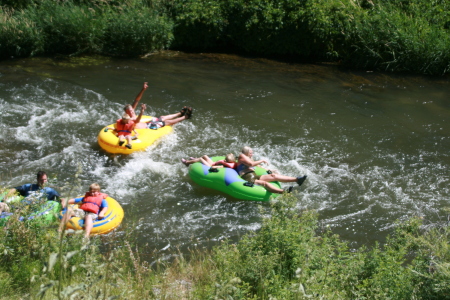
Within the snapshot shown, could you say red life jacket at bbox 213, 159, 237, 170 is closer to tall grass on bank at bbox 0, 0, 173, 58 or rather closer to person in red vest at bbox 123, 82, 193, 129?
person in red vest at bbox 123, 82, 193, 129

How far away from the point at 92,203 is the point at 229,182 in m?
2.13

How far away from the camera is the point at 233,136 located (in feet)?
30.7

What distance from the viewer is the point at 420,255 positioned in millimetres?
4098

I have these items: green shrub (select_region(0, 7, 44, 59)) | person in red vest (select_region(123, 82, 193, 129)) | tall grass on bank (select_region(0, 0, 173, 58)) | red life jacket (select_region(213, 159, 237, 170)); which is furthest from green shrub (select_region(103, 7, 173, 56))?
red life jacket (select_region(213, 159, 237, 170))

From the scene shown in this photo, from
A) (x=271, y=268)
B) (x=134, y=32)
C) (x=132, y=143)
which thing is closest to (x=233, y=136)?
(x=132, y=143)

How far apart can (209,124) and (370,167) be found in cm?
345

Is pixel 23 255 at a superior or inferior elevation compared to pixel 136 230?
superior

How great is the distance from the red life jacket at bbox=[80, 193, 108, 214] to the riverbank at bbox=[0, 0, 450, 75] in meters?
8.43

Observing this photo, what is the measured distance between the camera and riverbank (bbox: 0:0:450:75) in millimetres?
13148

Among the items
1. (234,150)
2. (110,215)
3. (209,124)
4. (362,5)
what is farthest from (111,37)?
(110,215)

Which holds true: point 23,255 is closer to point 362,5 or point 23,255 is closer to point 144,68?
point 144,68

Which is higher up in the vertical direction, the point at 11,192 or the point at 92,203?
the point at 11,192

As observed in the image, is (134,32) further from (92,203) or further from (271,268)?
(271,268)

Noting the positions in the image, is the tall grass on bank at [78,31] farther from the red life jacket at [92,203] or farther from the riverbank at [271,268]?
the riverbank at [271,268]
